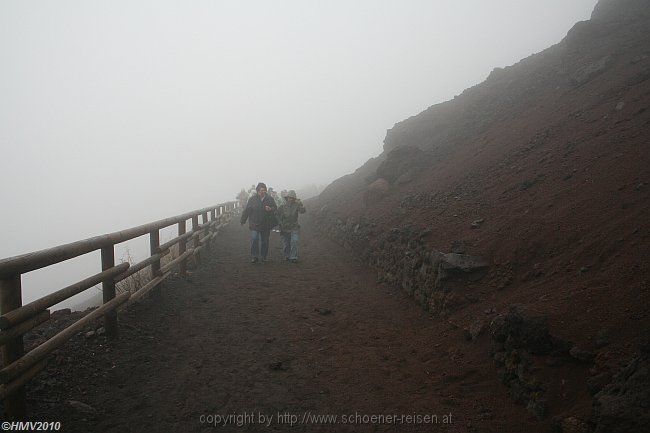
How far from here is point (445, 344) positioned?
456 centimetres

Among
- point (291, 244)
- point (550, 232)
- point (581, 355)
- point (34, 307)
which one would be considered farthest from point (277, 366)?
point (291, 244)

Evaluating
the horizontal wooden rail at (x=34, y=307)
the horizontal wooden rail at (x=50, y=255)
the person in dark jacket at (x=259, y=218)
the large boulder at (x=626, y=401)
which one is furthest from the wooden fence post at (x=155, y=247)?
the large boulder at (x=626, y=401)

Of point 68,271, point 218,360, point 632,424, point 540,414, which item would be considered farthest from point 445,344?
point 68,271

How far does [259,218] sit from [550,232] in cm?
701

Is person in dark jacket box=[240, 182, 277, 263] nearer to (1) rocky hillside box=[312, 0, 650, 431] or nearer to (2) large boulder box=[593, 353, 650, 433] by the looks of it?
(1) rocky hillside box=[312, 0, 650, 431]

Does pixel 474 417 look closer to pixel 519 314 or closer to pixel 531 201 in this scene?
pixel 519 314

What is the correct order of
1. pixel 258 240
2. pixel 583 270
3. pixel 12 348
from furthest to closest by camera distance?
pixel 258 240, pixel 583 270, pixel 12 348

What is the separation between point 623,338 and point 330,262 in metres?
7.75

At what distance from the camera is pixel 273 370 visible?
13.9ft

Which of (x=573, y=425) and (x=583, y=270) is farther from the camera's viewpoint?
(x=583, y=270)

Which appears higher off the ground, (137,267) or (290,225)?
(290,225)

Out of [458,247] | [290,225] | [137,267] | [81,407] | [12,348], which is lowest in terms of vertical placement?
[81,407]

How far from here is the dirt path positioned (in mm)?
3271

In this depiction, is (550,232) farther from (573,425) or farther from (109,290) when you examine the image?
(109,290)
